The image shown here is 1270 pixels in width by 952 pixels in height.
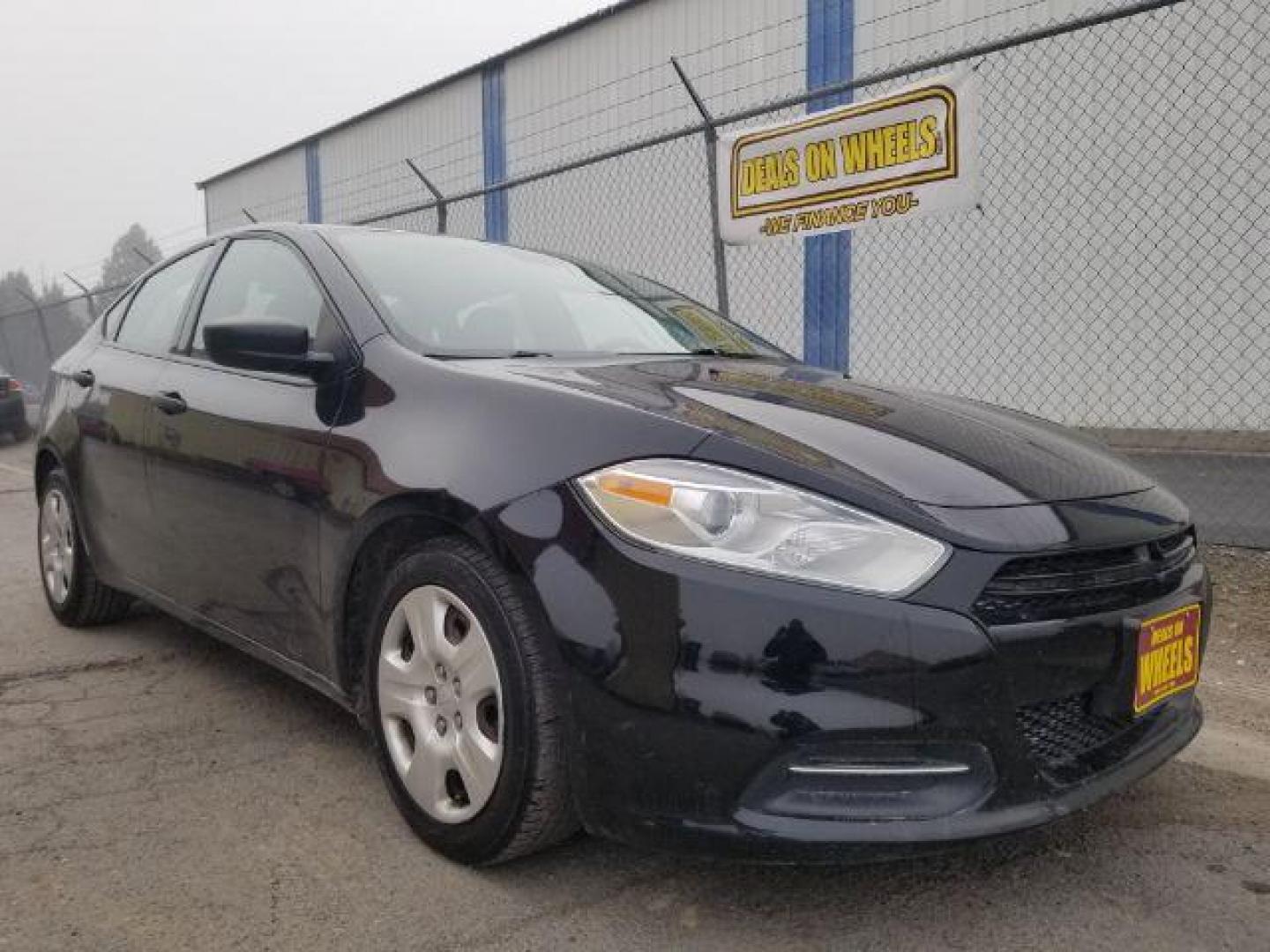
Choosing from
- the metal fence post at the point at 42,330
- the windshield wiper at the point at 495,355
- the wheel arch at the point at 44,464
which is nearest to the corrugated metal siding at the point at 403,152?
the metal fence post at the point at 42,330

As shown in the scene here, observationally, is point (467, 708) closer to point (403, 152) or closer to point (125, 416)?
point (125, 416)

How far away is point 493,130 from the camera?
46.6ft

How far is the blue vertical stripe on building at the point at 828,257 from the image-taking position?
9852 millimetres

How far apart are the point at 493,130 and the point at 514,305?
12154mm

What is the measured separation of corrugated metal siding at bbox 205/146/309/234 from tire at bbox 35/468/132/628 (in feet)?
49.4

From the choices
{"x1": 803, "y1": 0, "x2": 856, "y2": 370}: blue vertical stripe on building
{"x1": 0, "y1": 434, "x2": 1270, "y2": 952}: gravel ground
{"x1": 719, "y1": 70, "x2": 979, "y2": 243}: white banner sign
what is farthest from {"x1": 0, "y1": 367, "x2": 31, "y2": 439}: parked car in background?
{"x1": 0, "y1": 434, "x2": 1270, "y2": 952}: gravel ground

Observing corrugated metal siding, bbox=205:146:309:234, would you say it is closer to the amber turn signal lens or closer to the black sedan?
the black sedan

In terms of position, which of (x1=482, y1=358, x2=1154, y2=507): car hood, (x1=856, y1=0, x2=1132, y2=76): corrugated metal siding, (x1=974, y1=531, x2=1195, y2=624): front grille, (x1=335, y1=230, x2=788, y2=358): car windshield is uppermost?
(x1=856, y1=0, x2=1132, y2=76): corrugated metal siding

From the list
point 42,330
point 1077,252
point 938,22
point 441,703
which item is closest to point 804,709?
point 441,703

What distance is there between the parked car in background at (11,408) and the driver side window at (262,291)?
1088 centimetres

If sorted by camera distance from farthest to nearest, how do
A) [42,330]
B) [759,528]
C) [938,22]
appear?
[42,330], [938,22], [759,528]

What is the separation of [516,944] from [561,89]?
40.8 ft

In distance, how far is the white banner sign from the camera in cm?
475

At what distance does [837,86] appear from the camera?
16.1ft
